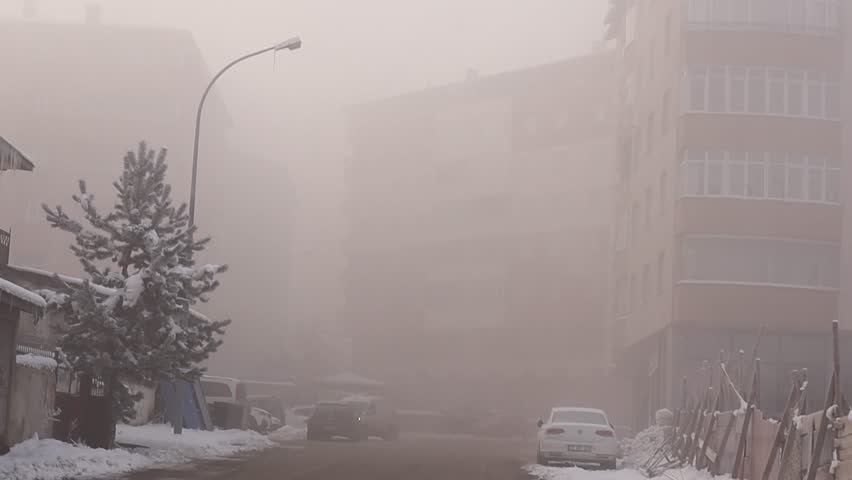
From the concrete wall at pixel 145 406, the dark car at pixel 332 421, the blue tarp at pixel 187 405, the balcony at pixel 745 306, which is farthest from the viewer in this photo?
the balcony at pixel 745 306

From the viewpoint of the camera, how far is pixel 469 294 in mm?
86750

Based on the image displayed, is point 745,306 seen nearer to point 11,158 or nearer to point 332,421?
point 332,421

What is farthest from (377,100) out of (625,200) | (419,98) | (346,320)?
(625,200)

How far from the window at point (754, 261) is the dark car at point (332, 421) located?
12.8 meters

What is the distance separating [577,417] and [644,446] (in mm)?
7398

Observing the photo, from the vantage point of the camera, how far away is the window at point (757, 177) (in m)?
46.5

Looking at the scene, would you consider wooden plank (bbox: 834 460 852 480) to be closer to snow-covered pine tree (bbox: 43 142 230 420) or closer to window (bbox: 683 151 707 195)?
snow-covered pine tree (bbox: 43 142 230 420)

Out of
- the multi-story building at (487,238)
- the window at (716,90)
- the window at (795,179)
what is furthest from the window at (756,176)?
the multi-story building at (487,238)

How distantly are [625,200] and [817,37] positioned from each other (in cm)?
1411

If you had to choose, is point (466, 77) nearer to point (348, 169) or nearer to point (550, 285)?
point (348, 169)

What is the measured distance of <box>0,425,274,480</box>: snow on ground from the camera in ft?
69.4

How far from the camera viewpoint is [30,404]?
24375 millimetres

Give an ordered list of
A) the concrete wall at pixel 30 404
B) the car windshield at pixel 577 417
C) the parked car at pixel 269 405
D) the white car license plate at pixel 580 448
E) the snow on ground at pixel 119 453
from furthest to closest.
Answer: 1. the parked car at pixel 269 405
2. the car windshield at pixel 577 417
3. the white car license plate at pixel 580 448
4. the concrete wall at pixel 30 404
5. the snow on ground at pixel 119 453

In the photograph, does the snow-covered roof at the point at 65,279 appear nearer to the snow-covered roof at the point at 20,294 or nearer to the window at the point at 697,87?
the snow-covered roof at the point at 20,294
